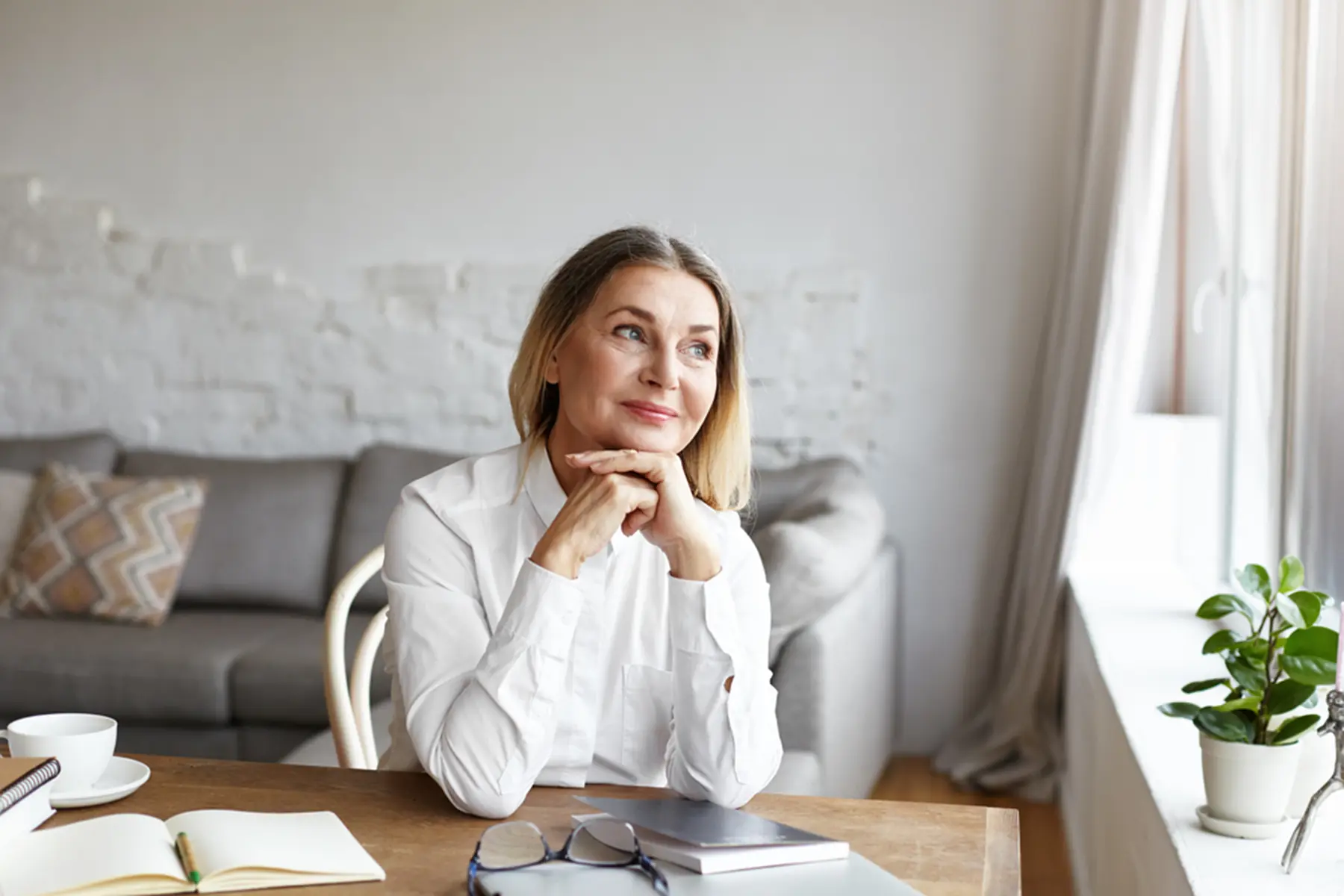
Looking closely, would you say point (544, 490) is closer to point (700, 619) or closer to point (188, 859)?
point (700, 619)

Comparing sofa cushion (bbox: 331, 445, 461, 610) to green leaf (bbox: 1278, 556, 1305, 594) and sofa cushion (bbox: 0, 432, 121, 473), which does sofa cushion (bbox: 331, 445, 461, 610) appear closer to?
sofa cushion (bbox: 0, 432, 121, 473)

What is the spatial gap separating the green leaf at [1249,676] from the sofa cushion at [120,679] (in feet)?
8.36

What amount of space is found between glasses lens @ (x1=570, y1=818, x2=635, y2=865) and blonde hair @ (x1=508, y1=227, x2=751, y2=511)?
571mm

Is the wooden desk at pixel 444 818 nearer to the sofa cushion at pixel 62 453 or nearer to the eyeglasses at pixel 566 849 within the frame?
the eyeglasses at pixel 566 849

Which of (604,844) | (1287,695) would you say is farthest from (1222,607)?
(604,844)

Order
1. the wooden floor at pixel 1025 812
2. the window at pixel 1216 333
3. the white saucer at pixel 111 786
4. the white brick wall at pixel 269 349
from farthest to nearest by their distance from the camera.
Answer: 1. the white brick wall at pixel 269 349
2. the wooden floor at pixel 1025 812
3. the window at pixel 1216 333
4. the white saucer at pixel 111 786

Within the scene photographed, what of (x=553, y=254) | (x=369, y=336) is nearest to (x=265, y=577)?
(x=369, y=336)

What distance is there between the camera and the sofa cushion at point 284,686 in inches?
129

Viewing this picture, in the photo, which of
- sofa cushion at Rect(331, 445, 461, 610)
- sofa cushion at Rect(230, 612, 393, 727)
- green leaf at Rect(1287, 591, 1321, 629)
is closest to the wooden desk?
green leaf at Rect(1287, 591, 1321, 629)

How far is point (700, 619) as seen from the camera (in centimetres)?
140

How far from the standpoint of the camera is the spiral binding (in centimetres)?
107

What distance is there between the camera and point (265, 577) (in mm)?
3812

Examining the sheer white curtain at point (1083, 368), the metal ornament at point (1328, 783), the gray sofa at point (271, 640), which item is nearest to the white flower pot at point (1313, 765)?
the metal ornament at point (1328, 783)

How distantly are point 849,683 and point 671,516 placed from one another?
1578 mm
